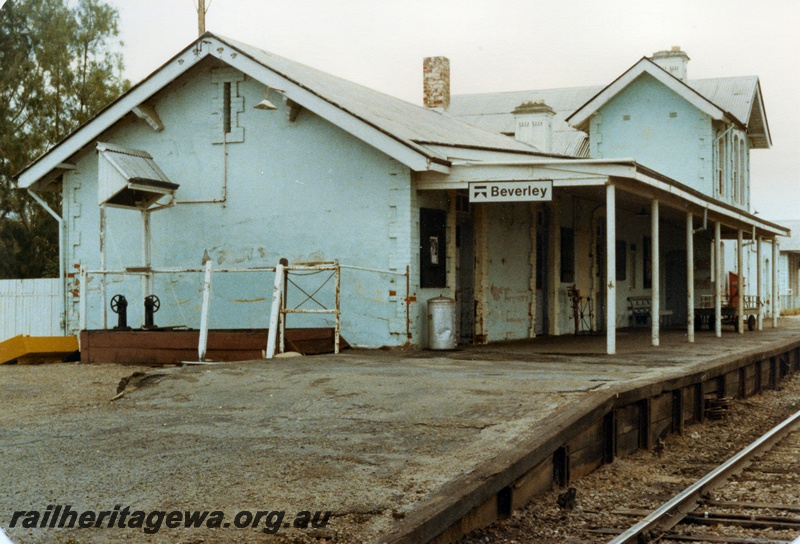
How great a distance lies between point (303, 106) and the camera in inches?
589

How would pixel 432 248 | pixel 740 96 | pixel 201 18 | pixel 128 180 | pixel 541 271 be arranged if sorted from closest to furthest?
pixel 128 180, pixel 432 248, pixel 541 271, pixel 201 18, pixel 740 96

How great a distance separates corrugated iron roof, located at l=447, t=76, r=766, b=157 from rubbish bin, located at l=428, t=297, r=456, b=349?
14172 mm

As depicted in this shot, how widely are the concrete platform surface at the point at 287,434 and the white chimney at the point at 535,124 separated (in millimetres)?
13746

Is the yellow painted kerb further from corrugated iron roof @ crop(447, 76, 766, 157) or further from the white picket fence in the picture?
corrugated iron roof @ crop(447, 76, 766, 157)

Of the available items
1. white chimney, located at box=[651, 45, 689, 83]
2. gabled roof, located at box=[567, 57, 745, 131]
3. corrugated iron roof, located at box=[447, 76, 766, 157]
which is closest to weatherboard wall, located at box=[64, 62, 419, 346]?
gabled roof, located at box=[567, 57, 745, 131]

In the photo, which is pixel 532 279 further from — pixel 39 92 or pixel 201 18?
pixel 39 92

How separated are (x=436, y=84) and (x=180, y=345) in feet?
52.0

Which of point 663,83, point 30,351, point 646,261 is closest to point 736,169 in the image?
point 663,83

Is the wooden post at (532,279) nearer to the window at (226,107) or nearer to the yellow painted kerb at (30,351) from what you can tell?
the window at (226,107)

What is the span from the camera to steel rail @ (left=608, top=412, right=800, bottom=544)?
603 centimetres

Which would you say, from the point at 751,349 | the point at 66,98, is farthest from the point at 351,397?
the point at 66,98

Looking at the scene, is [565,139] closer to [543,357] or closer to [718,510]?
[543,357]

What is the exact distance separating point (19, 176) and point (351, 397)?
33.5 feet

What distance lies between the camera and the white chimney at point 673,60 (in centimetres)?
2797
